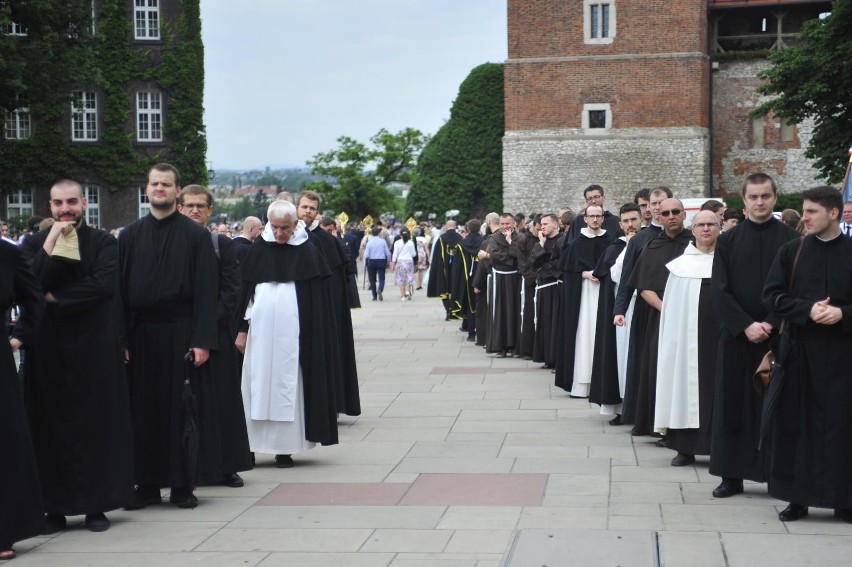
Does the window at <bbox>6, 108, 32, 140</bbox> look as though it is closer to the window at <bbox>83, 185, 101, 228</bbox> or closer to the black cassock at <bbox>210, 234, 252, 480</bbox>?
the window at <bbox>83, 185, 101, 228</bbox>

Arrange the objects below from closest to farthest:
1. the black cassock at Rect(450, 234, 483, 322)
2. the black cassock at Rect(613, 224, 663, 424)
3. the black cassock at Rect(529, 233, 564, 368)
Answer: the black cassock at Rect(613, 224, 663, 424), the black cassock at Rect(529, 233, 564, 368), the black cassock at Rect(450, 234, 483, 322)

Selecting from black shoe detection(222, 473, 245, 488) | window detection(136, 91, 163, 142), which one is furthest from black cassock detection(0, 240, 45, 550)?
window detection(136, 91, 163, 142)

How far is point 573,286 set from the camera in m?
13.3

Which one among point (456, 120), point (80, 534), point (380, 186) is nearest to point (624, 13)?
point (456, 120)

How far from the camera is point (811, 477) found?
742 centimetres

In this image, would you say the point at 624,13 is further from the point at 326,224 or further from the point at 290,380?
the point at 290,380

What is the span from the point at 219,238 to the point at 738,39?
4814cm

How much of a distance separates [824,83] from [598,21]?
56.6ft

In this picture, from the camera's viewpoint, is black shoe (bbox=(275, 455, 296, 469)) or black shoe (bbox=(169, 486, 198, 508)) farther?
black shoe (bbox=(275, 455, 296, 469))

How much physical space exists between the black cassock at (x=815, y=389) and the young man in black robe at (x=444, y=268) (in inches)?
682

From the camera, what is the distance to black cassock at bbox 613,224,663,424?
10.5 metres

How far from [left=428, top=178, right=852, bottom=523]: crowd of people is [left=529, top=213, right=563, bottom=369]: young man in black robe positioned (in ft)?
5.27

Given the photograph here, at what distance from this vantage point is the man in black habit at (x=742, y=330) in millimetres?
8164

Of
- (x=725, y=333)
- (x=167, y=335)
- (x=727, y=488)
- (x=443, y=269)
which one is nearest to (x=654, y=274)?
(x=725, y=333)
